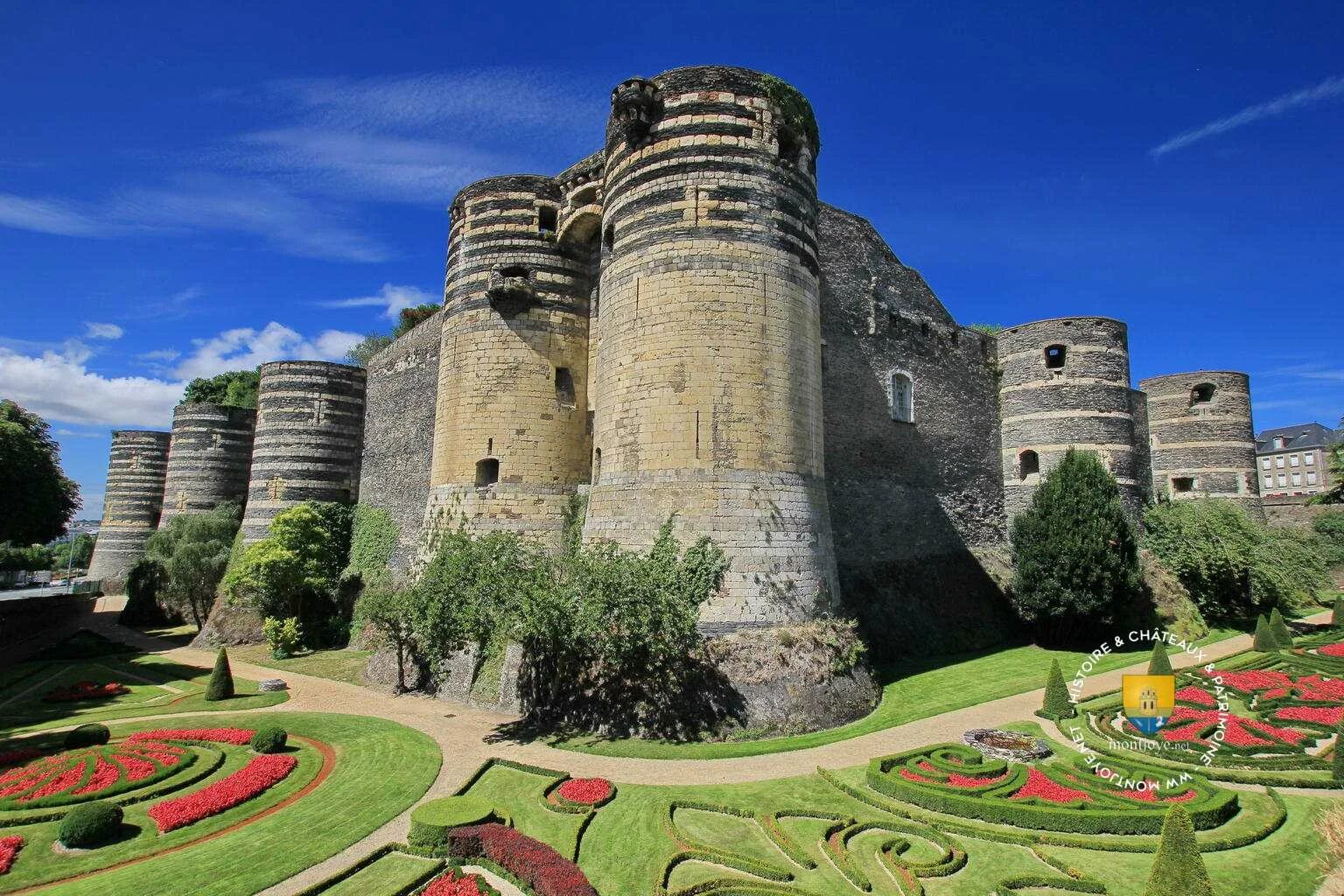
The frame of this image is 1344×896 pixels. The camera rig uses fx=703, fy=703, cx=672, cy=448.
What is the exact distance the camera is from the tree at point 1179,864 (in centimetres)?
629

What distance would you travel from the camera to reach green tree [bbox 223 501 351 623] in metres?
24.5

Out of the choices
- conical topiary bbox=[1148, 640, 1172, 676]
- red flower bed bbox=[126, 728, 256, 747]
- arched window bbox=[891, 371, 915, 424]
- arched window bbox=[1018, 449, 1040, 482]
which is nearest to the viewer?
red flower bed bbox=[126, 728, 256, 747]

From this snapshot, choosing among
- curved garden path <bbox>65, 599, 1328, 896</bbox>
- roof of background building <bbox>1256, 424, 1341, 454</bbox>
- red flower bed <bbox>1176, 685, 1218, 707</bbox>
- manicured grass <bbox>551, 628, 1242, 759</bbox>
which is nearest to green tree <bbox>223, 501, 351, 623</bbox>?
curved garden path <bbox>65, 599, 1328, 896</bbox>

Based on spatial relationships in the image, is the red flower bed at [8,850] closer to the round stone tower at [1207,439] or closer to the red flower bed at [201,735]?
the red flower bed at [201,735]

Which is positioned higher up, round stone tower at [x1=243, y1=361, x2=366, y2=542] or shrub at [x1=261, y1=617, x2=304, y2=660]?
round stone tower at [x1=243, y1=361, x2=366, y2=542]

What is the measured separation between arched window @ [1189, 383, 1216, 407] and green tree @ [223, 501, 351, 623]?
121ft

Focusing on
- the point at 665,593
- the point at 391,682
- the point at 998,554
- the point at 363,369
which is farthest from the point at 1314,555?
the point at 363,369

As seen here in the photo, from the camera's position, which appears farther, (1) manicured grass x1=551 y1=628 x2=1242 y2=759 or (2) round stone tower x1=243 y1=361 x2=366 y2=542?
(2) round stone tower x1=243 y1=361 x2=366 y2=542

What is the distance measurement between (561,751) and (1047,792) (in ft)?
26.2

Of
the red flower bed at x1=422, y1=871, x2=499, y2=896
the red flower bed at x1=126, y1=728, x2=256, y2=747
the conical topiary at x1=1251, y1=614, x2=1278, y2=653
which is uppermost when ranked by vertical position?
the conical topiary at x1=1251, y1=614, x2=1278, y2=653

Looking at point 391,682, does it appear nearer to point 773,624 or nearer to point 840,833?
point 773,624

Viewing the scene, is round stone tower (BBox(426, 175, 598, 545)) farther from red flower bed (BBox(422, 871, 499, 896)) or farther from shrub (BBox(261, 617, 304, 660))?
red flower bed (BBox(422, 871, 499, 896))

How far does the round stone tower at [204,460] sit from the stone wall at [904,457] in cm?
2905

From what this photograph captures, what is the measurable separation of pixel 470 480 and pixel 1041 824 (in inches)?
616
